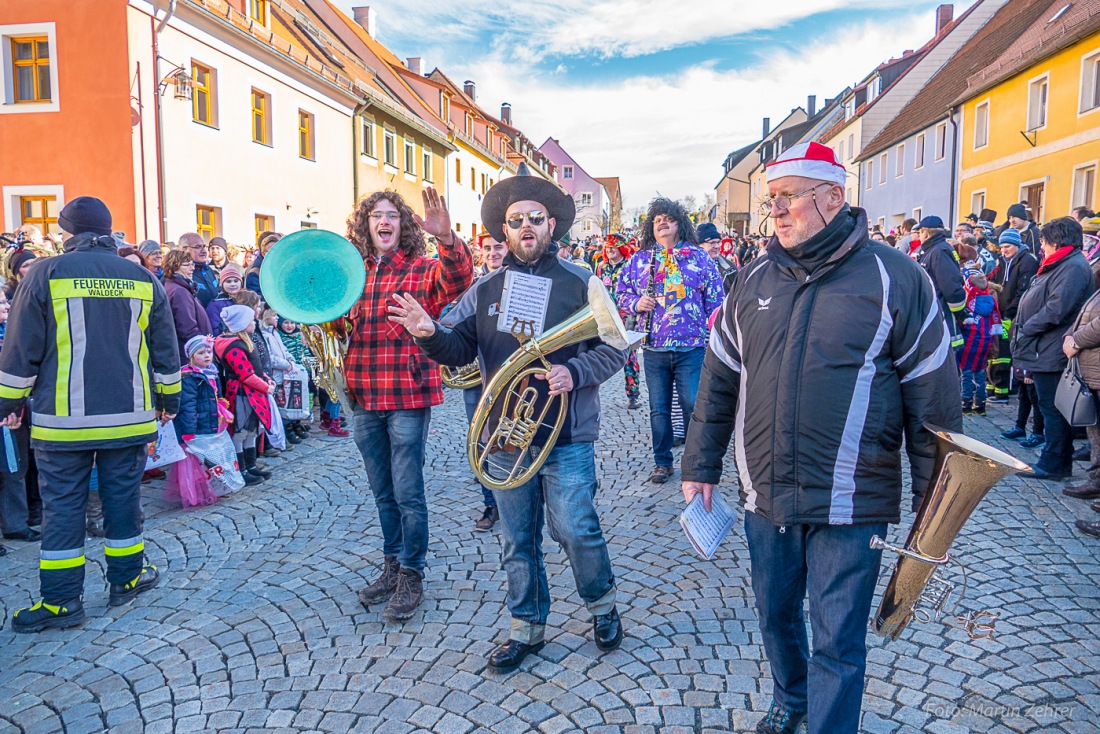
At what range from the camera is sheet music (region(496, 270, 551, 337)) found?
3.25 metres

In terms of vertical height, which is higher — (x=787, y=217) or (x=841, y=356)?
(x=787, y=217)

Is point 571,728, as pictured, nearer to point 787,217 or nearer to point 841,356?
point 841,356

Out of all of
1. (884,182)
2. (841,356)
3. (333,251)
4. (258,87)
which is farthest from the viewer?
(884,182)

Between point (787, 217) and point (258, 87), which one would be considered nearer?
point (787, 217)

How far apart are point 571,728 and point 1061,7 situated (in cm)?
2472

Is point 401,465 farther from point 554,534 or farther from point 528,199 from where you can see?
point 528,199

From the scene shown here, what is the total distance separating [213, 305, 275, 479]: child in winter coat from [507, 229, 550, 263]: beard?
3.97m

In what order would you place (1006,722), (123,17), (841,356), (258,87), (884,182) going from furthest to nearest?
(884,182), (258,87), (123,17), (1006,722), (841,356)

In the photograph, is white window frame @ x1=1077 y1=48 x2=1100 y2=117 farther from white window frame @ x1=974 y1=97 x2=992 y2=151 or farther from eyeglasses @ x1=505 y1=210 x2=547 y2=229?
eyeglasses @ x1=505 y1=210 x2=547 y2=229

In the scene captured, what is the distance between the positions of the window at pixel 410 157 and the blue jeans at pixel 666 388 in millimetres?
23196

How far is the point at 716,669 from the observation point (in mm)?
3291

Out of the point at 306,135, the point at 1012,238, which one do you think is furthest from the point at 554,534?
the point at 306,135

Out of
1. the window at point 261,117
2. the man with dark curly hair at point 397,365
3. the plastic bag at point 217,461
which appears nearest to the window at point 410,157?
the window at point 261,117

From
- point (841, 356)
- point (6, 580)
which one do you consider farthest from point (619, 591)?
point (6, 580)
